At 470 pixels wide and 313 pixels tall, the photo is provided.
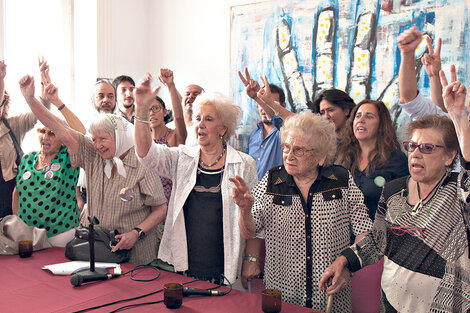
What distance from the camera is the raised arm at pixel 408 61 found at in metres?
2.00

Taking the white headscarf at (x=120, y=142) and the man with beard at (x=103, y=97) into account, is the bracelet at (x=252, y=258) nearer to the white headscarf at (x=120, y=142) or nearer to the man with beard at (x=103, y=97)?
the white headscarf at (x=120, y=142)

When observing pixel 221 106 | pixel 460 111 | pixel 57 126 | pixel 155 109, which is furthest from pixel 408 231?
pixel 155 109

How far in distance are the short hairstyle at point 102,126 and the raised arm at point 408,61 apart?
5.19 ft

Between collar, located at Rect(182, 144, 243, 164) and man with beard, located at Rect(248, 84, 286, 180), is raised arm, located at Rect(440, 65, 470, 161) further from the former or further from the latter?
man with beard, located at Rect(248, 84, 286, 180)

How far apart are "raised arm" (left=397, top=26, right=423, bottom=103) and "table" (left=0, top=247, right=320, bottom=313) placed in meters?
1.33

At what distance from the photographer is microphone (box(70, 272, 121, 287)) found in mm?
1838

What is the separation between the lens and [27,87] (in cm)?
253

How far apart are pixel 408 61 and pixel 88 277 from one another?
186cm

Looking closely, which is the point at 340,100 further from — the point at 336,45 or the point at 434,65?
the point at 434,65

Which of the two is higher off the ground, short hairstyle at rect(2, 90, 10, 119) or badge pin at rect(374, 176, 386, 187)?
short hairstyle at rect(2, 90, 10, 119)

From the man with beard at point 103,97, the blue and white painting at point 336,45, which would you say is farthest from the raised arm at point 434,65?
the man with beard at point 103,97

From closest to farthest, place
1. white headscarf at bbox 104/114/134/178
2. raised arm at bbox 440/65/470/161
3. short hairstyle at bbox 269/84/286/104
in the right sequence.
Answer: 1. raised arm at bbox 440/65/470/161
2. white headscarf at bbox 104/114/134/178
3. short hairstyle at bbox 269/84/286/104

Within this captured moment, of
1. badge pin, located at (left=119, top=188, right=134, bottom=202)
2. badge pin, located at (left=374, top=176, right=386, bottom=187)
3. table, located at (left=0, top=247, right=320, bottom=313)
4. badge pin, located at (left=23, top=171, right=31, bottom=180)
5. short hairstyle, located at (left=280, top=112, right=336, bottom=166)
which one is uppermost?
short hairstyle, located at (left=280, top=112, right=336, bottom=166)

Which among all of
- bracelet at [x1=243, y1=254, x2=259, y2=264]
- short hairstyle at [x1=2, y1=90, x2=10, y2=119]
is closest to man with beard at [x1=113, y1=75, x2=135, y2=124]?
short hairstyle at [x1=2, y1=90, x2=10, y2=119]
